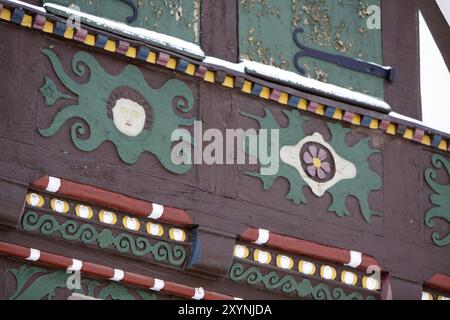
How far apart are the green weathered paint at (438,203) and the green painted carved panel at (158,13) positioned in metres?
1.49

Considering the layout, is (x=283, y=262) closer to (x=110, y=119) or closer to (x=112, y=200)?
(x=112, y=200)

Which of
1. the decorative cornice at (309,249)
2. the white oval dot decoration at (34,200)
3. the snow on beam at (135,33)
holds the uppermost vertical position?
the snow on beam at (135,33)

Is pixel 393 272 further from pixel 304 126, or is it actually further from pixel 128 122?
pixel 128 122

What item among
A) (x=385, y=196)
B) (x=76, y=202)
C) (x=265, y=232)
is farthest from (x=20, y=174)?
(x=385, y=196)

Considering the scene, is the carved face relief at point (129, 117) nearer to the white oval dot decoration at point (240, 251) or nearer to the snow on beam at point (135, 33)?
the snow on beam at point (135, 33)

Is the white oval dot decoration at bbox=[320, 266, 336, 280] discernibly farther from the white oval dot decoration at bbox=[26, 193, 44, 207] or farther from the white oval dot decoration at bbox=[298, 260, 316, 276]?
the white oval dot decoration at bbox=[26, 193, 44, 207]

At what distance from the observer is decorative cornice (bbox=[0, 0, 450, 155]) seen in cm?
1075

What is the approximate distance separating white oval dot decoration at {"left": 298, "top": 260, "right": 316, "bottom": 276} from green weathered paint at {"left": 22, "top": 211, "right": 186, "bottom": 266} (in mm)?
665

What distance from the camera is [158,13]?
11.3m

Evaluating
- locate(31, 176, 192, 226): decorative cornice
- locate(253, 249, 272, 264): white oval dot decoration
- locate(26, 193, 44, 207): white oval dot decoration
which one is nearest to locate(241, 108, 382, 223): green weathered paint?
locate(253, 249, 272, 264): white oval dot decoration

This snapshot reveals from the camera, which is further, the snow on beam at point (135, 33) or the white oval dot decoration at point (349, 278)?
the white oval dot decoration at point (349, 278)

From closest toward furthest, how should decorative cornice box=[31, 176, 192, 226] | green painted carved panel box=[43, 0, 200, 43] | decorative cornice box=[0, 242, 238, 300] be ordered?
decorative cornice box=[0, 242, 238, 300] < decorative cornice box=[31, 176, 192, 226] < green painted carved panel box=[43, 0, 200, 43]

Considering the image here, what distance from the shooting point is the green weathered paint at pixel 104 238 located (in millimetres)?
10523

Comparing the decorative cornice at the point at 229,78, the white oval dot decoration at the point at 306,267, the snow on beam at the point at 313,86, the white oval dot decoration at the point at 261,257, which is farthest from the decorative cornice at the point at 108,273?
the snow on beam at the point at 313,86
